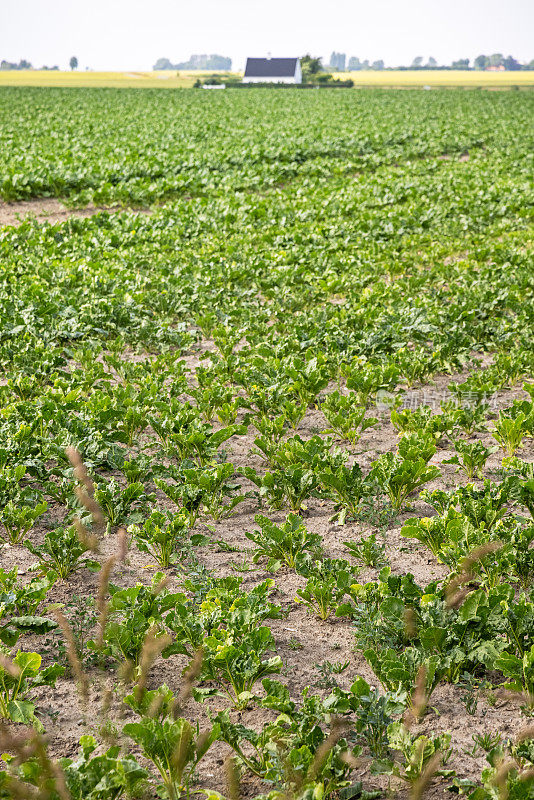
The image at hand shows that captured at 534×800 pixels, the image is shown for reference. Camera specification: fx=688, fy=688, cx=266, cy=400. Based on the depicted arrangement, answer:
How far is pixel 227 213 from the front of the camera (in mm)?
14969

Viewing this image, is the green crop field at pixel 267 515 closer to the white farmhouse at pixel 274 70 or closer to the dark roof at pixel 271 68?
the white farmhouse at pixel 274 70

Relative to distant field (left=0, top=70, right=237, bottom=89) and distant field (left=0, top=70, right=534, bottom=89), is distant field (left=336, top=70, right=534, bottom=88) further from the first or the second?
distant field (left=0, top=70, right=237, bottom=89)

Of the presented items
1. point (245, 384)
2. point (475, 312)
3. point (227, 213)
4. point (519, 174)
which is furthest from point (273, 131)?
point (245, 384)

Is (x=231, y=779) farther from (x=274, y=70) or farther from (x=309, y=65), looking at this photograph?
(x=274, y=70)

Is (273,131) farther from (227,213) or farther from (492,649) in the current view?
(492,649)

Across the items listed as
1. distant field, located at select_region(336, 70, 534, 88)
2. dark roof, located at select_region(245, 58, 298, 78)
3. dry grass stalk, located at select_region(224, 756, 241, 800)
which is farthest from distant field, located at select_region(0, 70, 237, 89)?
dry grass stalk, located at select_region(224, 756, 241, 800)

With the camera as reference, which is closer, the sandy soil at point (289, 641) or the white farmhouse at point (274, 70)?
the sandy soil at point (289, 641)

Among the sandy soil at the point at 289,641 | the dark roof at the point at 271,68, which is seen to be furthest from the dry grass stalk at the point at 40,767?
the dark roof at the point at 271,68

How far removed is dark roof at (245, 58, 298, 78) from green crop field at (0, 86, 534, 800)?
107439 millimetres

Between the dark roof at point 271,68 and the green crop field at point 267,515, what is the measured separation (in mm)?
107439

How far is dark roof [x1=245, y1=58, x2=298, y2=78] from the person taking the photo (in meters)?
110

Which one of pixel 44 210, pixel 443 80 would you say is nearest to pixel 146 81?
pixel 443 80

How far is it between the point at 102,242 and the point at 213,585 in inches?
394

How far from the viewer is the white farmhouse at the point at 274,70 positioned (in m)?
109
